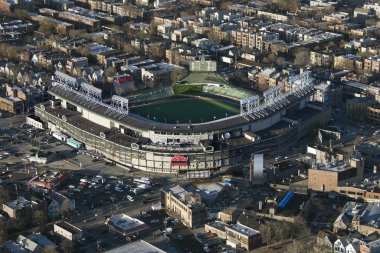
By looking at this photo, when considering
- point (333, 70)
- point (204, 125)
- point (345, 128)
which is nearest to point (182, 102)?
point (204, 125)

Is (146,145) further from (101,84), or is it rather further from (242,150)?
(101,84)

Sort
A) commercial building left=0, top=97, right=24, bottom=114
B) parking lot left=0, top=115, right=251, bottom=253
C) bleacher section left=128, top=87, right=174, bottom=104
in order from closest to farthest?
parking lot left=0, top=115, right=251, bottom=253
bleacher section left=128, top=87, right=174, bottom=104
commercial building left=0, top=97, right=24, bottom=114

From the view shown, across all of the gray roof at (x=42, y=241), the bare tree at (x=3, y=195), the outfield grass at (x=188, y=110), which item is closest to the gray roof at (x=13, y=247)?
the gray roof at (x=42, y=241)

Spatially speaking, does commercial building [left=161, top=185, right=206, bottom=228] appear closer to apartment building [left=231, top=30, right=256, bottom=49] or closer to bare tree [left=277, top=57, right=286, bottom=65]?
bare tree [left=277, top=57, right=286, bottom=65]

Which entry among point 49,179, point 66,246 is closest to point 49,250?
point 66,246

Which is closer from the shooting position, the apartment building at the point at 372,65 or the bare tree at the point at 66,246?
the bare tree at the point at 66,246

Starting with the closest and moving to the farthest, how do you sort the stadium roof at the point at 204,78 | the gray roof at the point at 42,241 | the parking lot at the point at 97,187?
the gray roof at the point at 42,241 → the parking lot at the point at 97,187 → the stadium roof at the point at 204,78

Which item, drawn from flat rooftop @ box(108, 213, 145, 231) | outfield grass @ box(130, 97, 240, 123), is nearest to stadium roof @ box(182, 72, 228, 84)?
outfield grass @ box(130, 97, 240, 123)

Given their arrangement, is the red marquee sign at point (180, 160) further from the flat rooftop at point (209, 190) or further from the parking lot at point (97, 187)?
the flat rooftop at point (209, 190)
